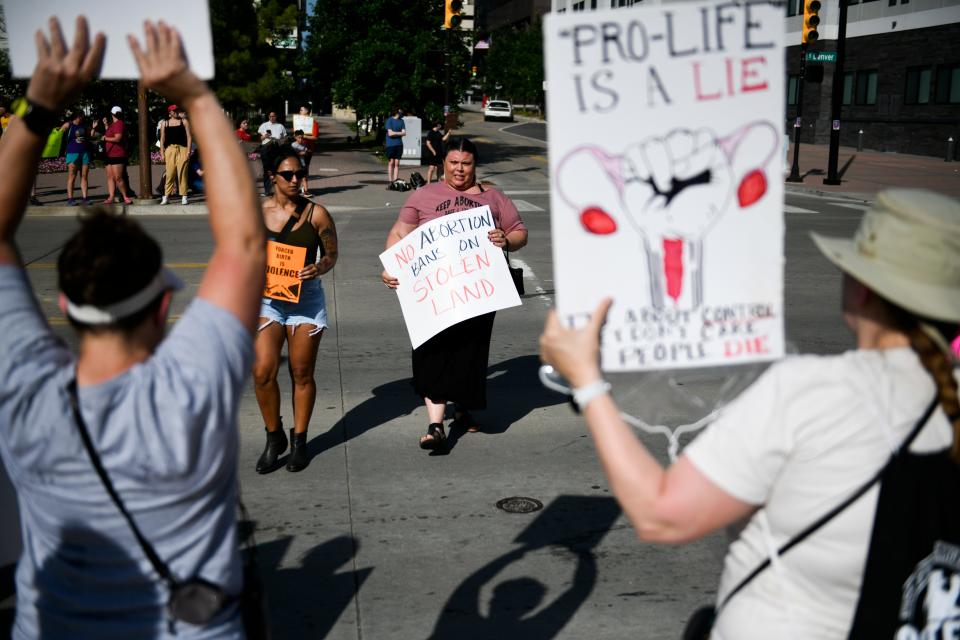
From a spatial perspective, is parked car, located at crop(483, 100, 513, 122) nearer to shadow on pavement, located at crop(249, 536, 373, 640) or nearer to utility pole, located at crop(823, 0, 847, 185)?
utility pole, located at crop(823, 0, 847, 185)

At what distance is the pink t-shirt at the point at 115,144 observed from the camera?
1783 cm

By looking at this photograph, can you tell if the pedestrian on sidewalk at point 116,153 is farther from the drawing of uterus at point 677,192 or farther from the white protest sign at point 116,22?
the drawing of uterus at point 677,192

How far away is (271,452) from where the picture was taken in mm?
5863

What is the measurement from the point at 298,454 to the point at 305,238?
4.24 ft

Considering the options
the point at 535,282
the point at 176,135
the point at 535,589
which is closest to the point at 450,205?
the point at 535,589

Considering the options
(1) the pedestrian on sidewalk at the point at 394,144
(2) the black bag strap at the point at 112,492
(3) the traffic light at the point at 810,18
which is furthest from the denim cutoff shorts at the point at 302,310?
(3) the traffic light at the point at 810,18

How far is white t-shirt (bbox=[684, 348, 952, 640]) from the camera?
1844 mm

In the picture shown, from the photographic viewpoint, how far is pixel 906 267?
6.29 feet

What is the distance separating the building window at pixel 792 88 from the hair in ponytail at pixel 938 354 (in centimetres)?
4629

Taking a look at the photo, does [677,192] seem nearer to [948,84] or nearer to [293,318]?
[293,318]

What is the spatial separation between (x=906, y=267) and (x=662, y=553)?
3101 mm

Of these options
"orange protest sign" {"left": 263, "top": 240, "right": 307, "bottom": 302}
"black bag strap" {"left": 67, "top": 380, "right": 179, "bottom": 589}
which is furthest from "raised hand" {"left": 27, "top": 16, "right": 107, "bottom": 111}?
"orange protest sign" {"left": 263, "top": 240, "right": 307, "bottom": 302}

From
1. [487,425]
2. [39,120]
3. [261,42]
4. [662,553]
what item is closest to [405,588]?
[662,553]

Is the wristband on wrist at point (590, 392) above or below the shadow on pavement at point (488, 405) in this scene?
above
